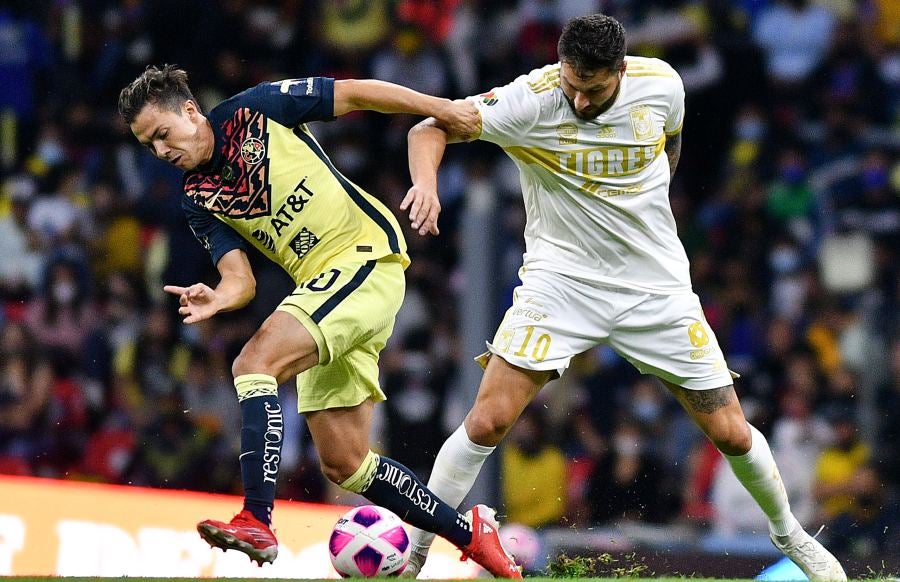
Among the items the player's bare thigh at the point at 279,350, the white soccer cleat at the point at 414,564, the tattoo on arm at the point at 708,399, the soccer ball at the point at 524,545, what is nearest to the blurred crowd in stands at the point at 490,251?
the soccer ball at the point at 524,545

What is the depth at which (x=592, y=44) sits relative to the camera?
15.8ft

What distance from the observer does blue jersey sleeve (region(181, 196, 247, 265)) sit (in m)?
5.11

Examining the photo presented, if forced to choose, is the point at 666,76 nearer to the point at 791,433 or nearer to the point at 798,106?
the point at 791,433

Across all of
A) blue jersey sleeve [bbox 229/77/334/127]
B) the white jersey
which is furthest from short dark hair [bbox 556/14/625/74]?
blue jersey sleeve [bbox 229/77/334/127]

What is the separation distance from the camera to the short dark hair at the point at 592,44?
4828mm

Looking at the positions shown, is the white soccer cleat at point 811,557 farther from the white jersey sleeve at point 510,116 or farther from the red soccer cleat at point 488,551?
the white jersey sleeve at point 510,116

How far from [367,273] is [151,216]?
5753mm

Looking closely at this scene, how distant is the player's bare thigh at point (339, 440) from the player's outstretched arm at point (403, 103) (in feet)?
3.55

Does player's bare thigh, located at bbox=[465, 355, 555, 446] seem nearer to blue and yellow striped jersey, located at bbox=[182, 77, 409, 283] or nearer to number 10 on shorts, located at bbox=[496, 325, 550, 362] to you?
number 10 on shorts, located at bbox=[496, 325, 550, 362]

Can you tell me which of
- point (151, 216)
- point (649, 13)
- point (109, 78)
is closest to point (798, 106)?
point (649, 13)

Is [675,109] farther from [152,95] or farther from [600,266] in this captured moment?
[152,95]

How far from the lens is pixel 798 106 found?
9930 millimetres

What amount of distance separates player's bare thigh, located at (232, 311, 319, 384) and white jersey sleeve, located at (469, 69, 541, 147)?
99 centimetres

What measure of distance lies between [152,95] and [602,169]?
161 cm
